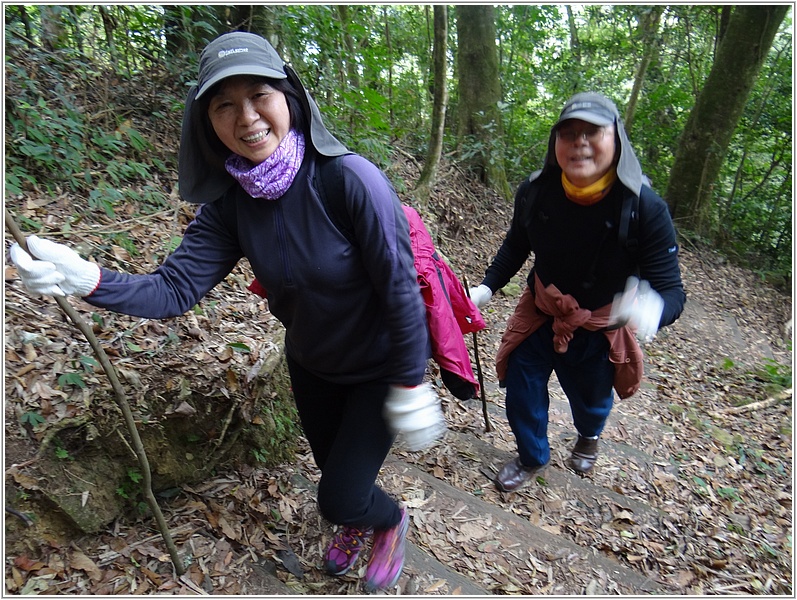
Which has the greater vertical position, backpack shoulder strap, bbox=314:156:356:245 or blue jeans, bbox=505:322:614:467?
backpack shoulder strap, bbox=314:156:356:245

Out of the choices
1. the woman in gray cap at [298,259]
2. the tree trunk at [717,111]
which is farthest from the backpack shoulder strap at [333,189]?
the tree trunk at [717,111]

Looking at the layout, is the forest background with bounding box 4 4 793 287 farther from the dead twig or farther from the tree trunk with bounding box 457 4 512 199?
the dead twig

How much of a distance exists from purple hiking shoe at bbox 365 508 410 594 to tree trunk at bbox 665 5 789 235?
1188 centimetres

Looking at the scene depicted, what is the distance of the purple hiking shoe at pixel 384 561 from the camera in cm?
262

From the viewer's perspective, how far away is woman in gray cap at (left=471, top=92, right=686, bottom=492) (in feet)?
8.59

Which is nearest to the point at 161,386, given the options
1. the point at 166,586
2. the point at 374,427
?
the point at 166,586

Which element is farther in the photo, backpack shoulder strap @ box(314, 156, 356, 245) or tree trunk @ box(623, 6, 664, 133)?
tree trunk @ box(623, 6, 664, 133)

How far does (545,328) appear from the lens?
10.8ft

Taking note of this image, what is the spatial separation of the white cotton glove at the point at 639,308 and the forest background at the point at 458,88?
394 centimetres

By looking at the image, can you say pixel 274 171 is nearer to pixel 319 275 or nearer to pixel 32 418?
pixel 319 275

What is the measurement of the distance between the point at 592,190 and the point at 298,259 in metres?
1.67

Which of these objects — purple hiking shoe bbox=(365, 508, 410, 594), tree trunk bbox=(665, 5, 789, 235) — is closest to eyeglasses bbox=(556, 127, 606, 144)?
purple hiking shoe bbox=(365, 508, 410, 594)

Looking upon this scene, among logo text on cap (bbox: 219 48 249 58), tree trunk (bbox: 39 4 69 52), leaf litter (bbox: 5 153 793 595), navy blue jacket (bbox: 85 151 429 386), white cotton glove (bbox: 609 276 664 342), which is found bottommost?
leaf litter (bbox: 5 153 793 595)

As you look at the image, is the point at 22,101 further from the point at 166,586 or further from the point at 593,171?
the point at 593,171
